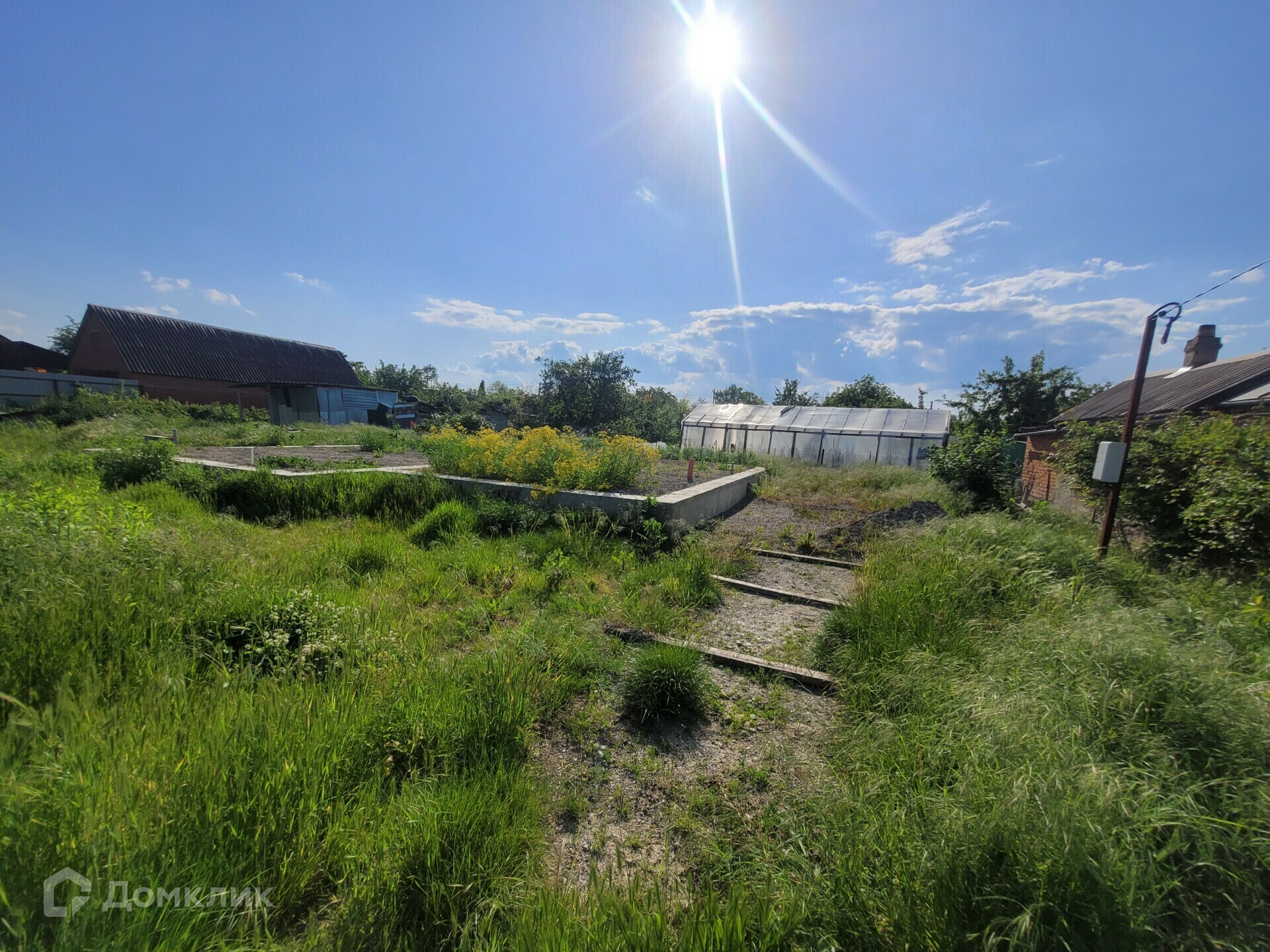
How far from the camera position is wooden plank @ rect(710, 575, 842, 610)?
4.97 meters

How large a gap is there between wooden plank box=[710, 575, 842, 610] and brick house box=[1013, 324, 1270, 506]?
6417 mm

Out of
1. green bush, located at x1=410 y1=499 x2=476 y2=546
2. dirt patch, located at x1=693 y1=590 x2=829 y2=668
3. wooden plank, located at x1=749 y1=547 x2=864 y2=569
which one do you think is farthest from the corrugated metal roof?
green bush, located at x1=410 y1=499 x2=476 y2=546

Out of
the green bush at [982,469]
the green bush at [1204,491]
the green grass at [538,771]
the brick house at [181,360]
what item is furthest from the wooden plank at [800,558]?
the brick house at [181,360]

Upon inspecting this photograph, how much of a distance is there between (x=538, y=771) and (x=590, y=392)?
83.5 ft

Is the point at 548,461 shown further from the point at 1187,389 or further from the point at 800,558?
the point at 1187,389

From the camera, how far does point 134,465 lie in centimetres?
668

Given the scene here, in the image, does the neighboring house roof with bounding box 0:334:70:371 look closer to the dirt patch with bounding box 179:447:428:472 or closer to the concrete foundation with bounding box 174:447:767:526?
the dirt patch with bounding box 179:447:428:472

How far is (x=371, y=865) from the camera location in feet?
5.39

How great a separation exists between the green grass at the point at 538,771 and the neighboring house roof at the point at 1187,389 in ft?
23.1

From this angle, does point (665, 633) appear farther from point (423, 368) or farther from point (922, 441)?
point (423, 368)

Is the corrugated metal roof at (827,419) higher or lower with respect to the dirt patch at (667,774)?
higher

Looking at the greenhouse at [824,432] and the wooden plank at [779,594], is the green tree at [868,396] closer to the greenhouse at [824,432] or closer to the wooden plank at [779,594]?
the greenhouse at [824,432]

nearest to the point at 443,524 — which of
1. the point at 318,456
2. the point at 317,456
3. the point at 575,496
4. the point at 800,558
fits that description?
the point at 575,496

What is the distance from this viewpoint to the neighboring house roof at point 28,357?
1194 inches
